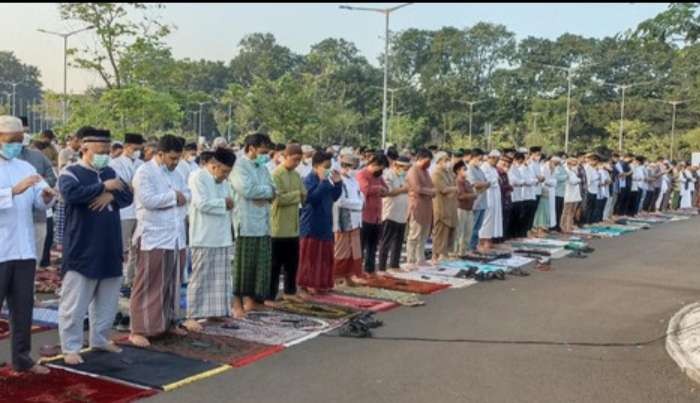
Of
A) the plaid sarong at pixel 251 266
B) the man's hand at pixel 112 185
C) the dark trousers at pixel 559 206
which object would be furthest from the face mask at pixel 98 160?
the dark trousers at pixel 559 206

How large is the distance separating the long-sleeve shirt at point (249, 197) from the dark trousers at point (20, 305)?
2521mm

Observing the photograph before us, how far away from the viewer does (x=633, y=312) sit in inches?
353

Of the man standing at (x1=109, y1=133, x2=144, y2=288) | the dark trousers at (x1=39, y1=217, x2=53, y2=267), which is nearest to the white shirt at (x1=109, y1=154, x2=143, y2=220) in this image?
the man standing at (x1=109, y1=133, x2=144, y2=288)

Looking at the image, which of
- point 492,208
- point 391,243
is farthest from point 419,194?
point 492,208

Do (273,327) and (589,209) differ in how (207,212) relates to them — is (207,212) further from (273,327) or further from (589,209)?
(589,209)

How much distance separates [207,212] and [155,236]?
73 cm

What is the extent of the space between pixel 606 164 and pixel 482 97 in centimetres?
5363

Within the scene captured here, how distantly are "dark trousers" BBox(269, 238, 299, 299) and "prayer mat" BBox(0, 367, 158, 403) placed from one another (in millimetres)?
3118

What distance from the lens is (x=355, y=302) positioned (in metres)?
8.86

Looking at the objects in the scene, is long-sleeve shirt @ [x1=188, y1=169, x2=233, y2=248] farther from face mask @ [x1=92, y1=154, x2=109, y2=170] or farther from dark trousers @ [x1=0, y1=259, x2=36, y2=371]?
dark trousers @ [x1=0, y1=259, x2=36, y2=371]

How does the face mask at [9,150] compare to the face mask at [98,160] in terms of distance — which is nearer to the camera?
the face mask at [9,150]

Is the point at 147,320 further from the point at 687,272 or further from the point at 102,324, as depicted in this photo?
the point at 687,272

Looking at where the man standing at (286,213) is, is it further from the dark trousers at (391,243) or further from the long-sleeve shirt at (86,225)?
the dark trousers at (391,243)

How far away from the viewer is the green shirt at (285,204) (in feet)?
27.4
